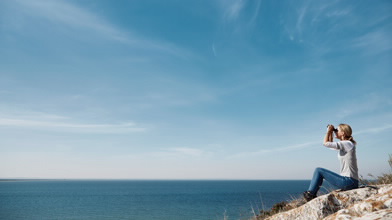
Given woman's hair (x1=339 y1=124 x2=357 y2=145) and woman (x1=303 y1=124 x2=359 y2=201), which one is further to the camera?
woman's hair (x1=339 y1=124 x2=357 y2=145)

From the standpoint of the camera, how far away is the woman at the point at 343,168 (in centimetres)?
631

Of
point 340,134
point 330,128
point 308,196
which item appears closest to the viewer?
point 308,196

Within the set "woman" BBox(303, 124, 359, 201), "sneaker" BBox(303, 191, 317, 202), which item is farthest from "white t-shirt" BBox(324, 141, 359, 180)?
"sneaker" BBox(303, 191, 317, 202)

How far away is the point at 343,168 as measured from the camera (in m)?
6.57

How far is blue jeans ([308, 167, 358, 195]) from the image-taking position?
626 cm

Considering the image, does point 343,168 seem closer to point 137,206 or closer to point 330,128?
point 330,128

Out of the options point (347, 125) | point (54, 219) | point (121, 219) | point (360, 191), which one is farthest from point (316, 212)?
point (54, 219)

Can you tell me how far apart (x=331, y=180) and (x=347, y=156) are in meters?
0.70

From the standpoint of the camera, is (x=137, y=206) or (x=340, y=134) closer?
(x=340, y=134)

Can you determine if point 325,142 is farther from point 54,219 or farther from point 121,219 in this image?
point 54,219

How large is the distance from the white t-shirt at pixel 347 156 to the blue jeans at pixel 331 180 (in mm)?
157

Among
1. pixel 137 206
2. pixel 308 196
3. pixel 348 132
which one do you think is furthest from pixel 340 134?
pixel 137 206

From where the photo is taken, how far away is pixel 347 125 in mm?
6699

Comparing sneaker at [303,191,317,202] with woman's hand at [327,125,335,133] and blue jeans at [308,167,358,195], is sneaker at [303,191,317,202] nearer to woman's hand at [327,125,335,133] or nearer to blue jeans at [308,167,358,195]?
blue jeans at [308,167,358,195]
